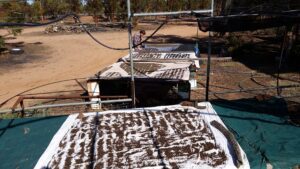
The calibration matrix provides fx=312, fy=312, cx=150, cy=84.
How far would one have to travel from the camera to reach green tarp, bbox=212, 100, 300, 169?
165 inches

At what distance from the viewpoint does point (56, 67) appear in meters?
18.9

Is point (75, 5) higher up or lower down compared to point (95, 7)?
higher up

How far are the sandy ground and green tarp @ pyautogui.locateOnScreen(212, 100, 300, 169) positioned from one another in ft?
29.0

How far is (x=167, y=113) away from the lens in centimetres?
539

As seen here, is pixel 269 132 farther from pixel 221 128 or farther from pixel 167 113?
pixel 167 113

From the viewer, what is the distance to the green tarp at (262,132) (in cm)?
419

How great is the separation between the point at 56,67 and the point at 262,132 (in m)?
15.9

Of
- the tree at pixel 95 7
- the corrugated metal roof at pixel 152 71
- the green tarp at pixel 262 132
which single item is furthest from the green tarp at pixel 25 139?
the tree at pixel 95 7

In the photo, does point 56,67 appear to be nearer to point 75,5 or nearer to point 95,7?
point 95,7

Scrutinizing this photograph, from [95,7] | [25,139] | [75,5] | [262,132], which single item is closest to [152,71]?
[262,132]

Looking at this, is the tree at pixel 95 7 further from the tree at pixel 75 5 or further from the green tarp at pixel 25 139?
the green tarp at pixel 25 139

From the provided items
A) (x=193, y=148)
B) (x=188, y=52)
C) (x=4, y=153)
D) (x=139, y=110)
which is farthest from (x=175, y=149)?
(x=188, y=52)

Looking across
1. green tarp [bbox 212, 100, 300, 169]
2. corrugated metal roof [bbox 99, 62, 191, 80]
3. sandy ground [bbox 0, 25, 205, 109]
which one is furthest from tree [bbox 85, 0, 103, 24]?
green tarp [bbox 212, 100, 300, 169]

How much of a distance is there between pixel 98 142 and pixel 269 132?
2692mm
